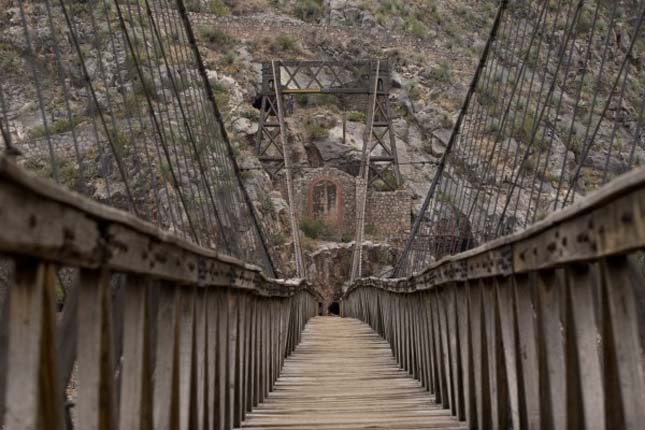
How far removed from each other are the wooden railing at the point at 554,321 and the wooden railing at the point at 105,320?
30.0 inches

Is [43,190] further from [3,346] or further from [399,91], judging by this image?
[399,91]

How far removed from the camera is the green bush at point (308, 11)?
3859 centimetres

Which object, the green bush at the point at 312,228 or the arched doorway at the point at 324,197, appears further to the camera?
the arched doorway at the point at 324,197

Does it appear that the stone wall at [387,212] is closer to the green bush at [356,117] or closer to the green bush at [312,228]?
the green bush at [312,228]

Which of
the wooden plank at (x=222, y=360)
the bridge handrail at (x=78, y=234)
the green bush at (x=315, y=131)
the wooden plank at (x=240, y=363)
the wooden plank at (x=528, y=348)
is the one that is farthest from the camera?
the green bush at (x=315, y=131)

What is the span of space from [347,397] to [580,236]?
10.2 feet

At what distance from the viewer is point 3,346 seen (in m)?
1.58

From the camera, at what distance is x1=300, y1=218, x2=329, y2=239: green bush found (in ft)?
81.0

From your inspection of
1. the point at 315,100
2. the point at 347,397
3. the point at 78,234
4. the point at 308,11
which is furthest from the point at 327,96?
the point at 78,234

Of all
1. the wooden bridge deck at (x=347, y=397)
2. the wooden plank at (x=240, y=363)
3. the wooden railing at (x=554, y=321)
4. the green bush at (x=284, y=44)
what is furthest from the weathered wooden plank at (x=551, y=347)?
the green bush at (x=284, y=44)

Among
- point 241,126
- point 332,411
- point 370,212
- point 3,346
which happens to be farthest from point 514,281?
point 241,126

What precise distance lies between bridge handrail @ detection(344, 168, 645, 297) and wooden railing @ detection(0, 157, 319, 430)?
752 millimetres

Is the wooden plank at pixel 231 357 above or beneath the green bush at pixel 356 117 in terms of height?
beneath

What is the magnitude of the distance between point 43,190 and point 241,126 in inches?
1024
